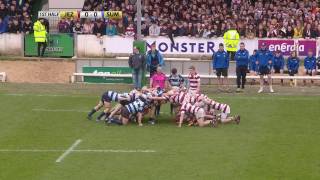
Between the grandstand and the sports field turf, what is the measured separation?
4cm

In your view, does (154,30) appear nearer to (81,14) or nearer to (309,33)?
(81,14)

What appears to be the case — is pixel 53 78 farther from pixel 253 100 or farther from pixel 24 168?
pixel 24 168

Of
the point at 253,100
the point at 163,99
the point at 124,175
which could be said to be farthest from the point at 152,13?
the point at 124,175

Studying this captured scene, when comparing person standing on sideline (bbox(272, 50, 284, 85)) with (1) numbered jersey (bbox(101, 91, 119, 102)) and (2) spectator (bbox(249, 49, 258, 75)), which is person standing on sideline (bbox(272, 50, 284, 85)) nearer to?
(2) spectator (bbox(249, 49, 258, 75))

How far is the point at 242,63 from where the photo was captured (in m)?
29.7

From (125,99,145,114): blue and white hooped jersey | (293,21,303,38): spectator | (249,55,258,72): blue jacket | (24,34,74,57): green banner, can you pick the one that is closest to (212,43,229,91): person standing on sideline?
(249,55,258,72): blue jacket

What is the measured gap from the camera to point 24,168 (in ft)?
58.1

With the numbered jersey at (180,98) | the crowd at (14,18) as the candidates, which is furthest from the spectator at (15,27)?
the numbered jersey at (180,98)

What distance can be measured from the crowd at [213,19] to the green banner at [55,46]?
1.05 metres

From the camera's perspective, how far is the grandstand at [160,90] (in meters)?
18.4

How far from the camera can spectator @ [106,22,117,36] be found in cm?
3731

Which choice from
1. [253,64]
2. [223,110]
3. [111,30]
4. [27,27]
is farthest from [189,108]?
[27,27]

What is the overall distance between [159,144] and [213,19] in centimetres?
1898

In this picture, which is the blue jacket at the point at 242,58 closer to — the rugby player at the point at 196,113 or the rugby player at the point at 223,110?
the rugby player at the point at 223,110
